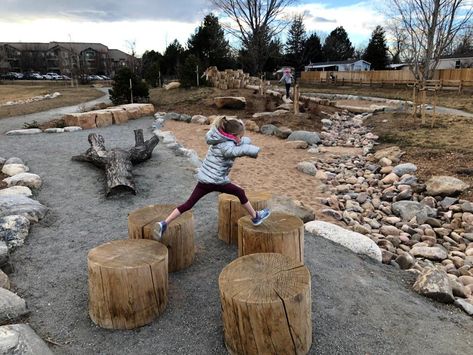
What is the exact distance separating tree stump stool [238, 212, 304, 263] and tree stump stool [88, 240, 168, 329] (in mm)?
832

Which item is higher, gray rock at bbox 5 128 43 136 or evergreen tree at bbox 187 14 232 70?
evergreen tree at bbox 187 14 232 70

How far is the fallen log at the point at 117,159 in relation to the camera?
6.25m

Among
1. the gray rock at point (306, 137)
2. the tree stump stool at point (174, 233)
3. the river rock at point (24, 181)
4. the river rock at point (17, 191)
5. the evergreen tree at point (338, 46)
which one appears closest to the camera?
the tree stump stool at point (174, 233)

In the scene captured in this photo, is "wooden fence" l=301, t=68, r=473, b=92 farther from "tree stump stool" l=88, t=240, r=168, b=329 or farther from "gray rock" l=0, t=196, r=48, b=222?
"tree stump stool" l=88, t=240, r=168, b=329

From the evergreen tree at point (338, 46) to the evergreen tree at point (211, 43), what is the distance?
24.8 meters

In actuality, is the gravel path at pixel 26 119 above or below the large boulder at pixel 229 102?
below

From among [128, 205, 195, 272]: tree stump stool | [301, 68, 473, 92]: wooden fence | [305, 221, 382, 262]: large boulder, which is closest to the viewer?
[128, 205, 195, 272]: tree stump stool

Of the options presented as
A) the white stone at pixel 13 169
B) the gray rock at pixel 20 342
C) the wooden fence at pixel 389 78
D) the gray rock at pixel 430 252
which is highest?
the wooden fence at pixel 389 78

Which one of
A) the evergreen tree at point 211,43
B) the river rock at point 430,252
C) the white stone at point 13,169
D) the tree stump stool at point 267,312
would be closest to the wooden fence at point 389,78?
the evergreen tree at point 211,43

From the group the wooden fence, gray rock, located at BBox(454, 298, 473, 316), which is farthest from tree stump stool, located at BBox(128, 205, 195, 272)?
the wooden fence

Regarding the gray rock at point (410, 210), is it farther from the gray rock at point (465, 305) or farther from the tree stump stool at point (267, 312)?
the tree stump stool at point (267, 312)

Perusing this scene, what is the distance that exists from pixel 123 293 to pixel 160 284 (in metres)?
0.30

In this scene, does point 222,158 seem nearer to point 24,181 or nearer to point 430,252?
point 430,252

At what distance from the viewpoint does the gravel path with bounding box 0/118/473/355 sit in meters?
3.04
